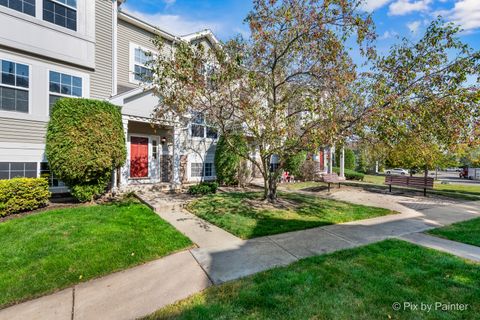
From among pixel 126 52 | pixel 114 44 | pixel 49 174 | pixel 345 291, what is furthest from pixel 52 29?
pixel 345 291

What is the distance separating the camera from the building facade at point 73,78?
26.3 feet

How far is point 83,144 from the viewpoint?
749 centimetres

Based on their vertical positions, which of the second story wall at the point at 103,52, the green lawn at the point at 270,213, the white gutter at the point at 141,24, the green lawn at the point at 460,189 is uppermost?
the white gutter at the point at 141,24

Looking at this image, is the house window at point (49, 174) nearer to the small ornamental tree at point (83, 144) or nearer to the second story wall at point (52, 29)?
the small ornamental tree at point (83, 144)

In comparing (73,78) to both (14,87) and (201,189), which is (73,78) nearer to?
(14,87)

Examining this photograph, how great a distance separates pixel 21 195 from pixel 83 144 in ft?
7.44

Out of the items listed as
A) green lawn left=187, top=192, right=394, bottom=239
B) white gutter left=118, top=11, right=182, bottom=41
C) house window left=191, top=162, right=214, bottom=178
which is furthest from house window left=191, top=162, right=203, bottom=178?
white gutter left=118, top=11, right=182, bottom=41

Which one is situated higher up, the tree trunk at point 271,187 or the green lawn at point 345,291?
the tree trunk at point 271,187

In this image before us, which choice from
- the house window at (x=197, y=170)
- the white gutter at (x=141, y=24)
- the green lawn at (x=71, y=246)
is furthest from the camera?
the house window at (x=197, y=170)

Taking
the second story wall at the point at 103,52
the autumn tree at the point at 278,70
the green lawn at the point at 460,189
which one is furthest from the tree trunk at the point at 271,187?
the green lawn at the point at 460,189

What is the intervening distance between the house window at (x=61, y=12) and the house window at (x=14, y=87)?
2.11m

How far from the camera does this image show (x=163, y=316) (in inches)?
111

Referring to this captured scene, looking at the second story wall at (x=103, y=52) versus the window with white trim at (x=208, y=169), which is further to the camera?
the window with white trim at (x=208, y=169)

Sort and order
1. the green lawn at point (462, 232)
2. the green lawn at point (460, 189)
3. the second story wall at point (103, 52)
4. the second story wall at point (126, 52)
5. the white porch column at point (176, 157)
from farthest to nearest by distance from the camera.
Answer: the green lawn at point (460, 189)
the white porch column at point (176, 157)
the second story wall at point (126, 52)
the second story wall at point (103, 52)
the green lawn at point (462, 232)
